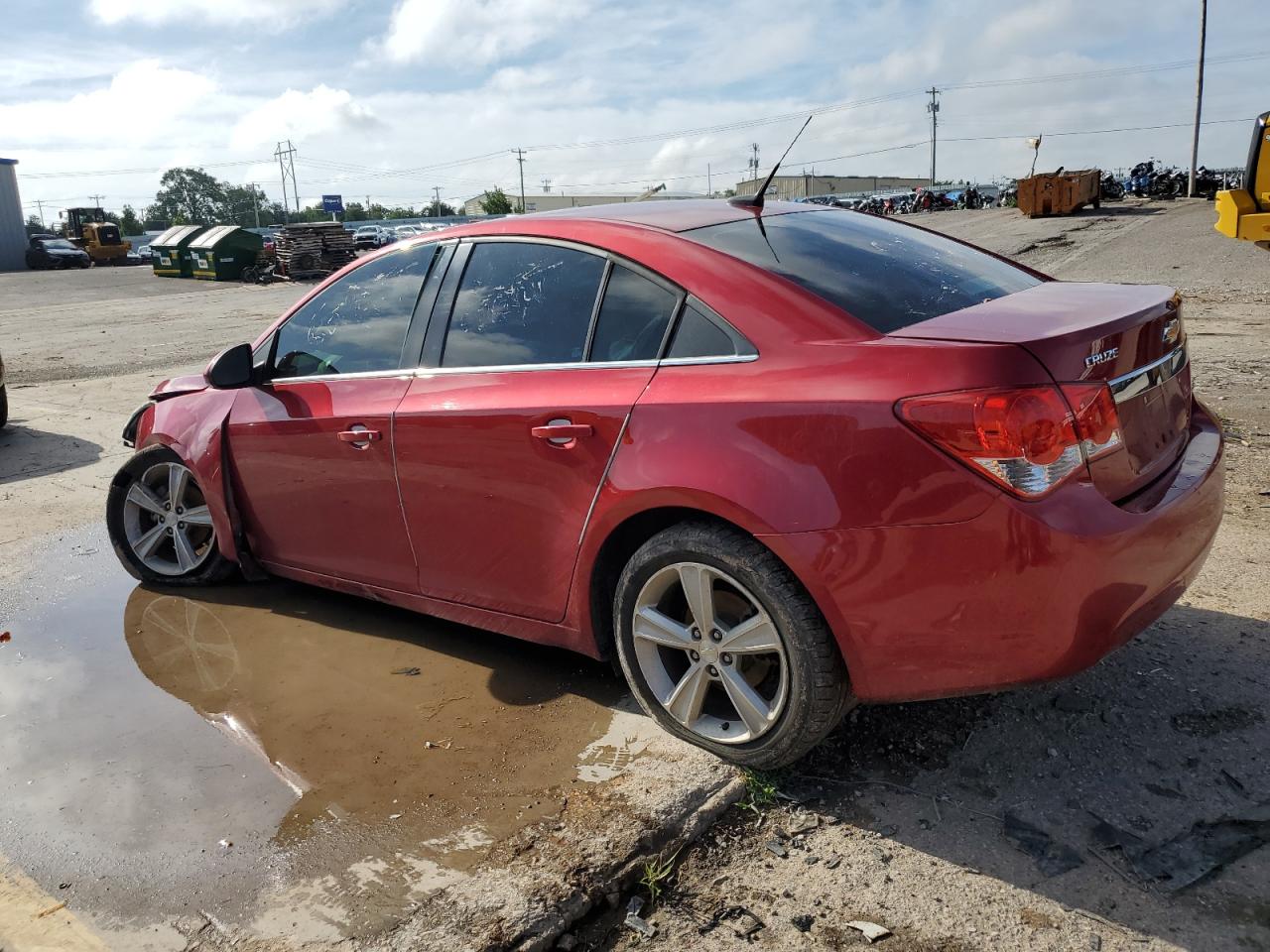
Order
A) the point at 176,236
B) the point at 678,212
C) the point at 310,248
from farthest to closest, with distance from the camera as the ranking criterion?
1. the point at 176,236
2. the point at 310,248
3. the point at 678,212

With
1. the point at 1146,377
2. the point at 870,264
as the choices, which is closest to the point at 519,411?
the point at 870,264

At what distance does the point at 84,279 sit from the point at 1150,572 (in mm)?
45415

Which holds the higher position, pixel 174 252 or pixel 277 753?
pixel 174 252

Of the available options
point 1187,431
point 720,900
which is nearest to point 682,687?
point 720,900

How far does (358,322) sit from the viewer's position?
3939mm

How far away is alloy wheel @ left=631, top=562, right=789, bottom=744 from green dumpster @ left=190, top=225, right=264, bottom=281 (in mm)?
38160

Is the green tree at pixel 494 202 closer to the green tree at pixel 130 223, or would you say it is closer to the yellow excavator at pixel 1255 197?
the green tree at pixel 130 223

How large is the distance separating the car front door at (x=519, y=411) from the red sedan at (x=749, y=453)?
0.01m

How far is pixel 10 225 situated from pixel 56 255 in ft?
20.8

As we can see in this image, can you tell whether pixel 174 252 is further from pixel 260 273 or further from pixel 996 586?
pixel 996 586

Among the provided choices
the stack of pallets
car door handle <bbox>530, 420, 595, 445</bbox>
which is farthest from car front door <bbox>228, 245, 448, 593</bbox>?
the stack of pallets

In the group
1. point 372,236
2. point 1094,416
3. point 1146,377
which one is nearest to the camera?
point 1094,416

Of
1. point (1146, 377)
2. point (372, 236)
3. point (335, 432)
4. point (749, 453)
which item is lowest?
point (335, 432)

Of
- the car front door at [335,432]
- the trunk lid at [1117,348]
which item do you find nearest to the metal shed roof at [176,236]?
the car front door at [335,432]
